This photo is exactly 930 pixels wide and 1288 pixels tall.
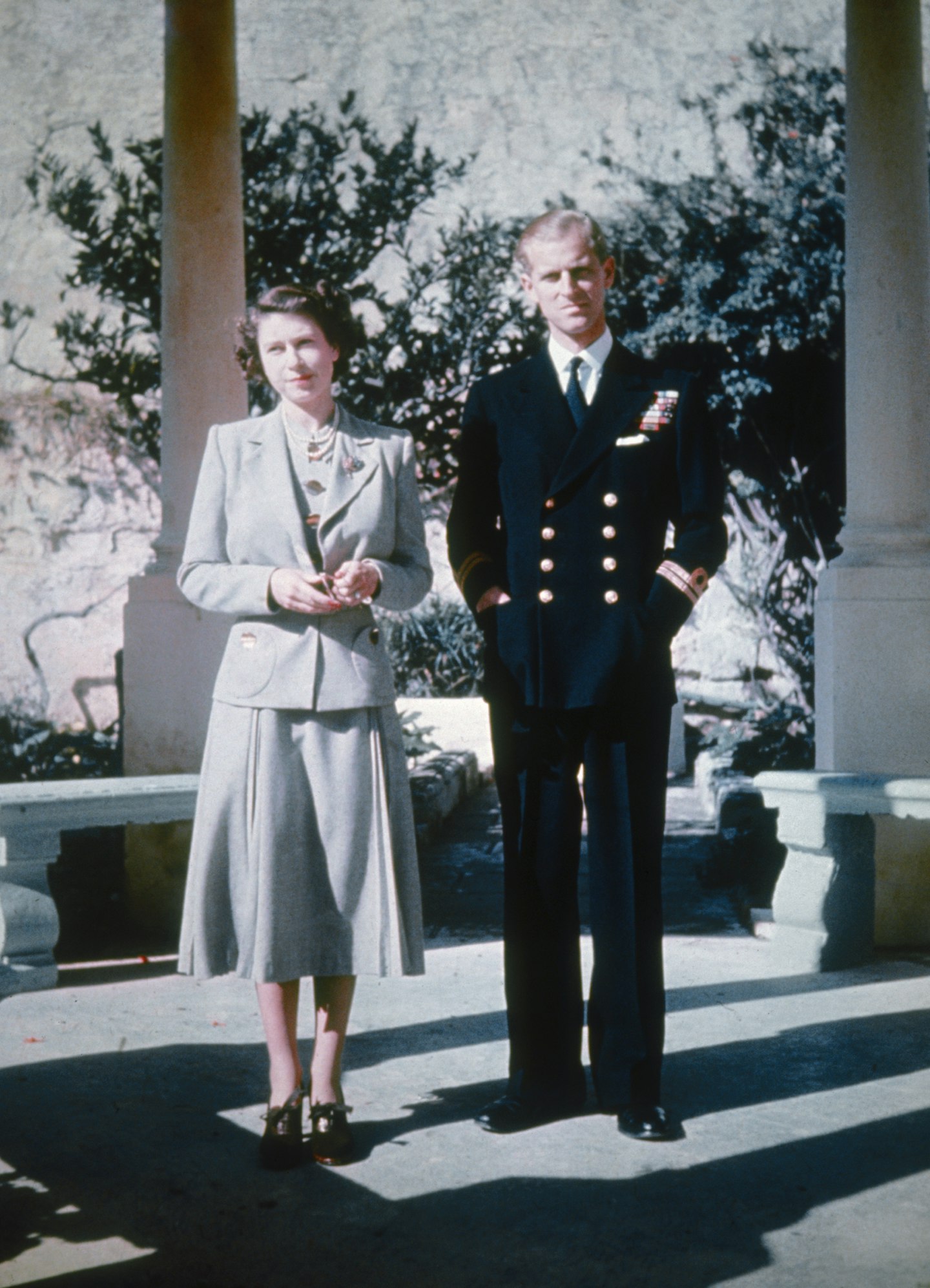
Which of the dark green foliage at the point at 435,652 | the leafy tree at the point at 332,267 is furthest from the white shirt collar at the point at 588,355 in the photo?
the dark green foliage at the point at 435,652

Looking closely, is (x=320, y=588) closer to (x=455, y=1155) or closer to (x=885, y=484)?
(x=455, y=1155)

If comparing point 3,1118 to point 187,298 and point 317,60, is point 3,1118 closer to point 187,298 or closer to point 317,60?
point 187,298

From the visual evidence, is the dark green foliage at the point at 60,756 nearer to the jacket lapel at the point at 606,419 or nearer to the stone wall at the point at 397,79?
the jacket lapel at the point at 606,419

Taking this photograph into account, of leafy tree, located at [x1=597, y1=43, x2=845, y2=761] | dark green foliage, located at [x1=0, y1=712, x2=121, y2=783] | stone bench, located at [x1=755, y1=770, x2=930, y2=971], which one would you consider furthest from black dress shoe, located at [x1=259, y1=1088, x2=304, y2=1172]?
leafy tree, located at [x1=597, y1=43, x2=845, y2=761]

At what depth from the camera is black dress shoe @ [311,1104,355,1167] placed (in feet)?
8.48

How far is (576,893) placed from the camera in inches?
112

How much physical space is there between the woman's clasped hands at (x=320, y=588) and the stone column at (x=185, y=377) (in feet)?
7.64

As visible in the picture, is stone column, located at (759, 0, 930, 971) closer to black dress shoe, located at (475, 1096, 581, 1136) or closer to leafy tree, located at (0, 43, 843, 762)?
black dress shoe, located at (475, 1096, 581, 1136)

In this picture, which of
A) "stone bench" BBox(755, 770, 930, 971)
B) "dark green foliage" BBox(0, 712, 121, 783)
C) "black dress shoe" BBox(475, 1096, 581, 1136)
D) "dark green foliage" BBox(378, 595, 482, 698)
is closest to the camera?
"black dress shoe" BBox(475, 1096, 581, 1136)

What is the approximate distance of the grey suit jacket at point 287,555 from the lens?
265 cm

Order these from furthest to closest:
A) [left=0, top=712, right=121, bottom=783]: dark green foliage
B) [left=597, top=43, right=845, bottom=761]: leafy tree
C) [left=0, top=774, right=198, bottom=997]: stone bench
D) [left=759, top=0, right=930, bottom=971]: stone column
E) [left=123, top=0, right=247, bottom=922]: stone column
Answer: [left=597, top=43, right=845, bottom=761]: leafy tree, [left=0, top=712, right=121, bottom=783]: dark green foliage, [left=123, top=0, right=247, bottom=922]: stone column, [left=759, top=0, right=930, bottom=971]: stone column, [left=0, top=774, right=198, bottom=997]: stone bench

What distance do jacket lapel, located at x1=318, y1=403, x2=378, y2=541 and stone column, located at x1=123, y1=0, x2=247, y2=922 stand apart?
224cm

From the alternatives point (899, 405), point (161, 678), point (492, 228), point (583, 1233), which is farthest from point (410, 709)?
point (583, 1233)

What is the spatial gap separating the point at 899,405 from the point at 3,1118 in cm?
365
